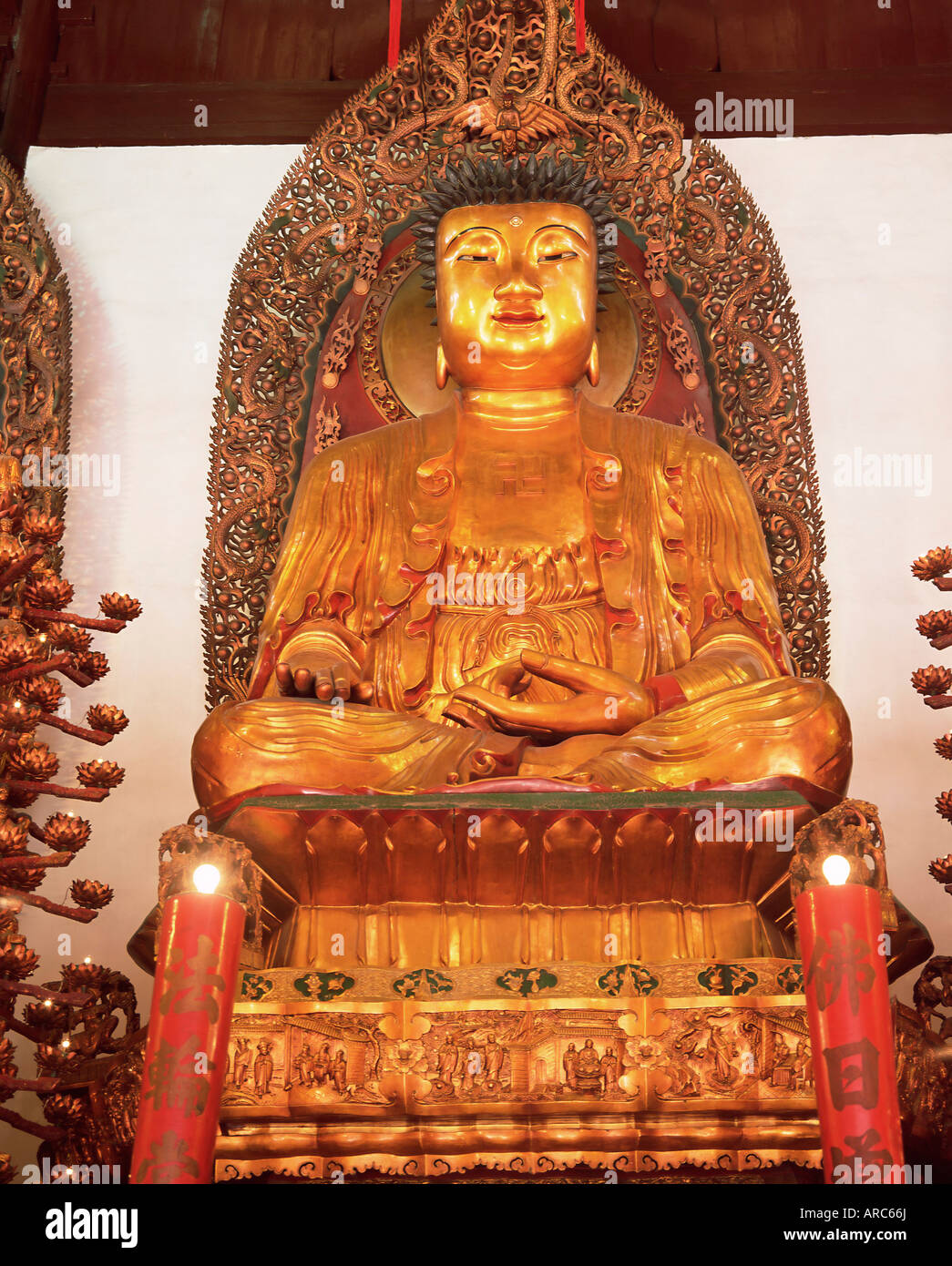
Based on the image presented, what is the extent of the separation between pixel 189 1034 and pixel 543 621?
5.35 ft

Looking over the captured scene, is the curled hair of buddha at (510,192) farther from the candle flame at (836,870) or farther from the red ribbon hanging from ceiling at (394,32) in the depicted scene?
the candle flame at (836,870)

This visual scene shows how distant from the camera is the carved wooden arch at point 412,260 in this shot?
4.09 metres

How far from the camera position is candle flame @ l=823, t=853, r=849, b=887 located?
229 cm

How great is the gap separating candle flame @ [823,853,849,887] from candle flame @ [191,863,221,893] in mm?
840

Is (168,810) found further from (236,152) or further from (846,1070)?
(846,1070)

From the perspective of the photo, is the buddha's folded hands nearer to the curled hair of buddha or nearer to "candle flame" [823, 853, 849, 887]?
"candle flame" [823, 853, 849, 887]

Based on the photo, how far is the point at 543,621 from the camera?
3.66m

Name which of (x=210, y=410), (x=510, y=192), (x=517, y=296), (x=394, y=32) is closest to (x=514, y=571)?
(x=517, y=296)

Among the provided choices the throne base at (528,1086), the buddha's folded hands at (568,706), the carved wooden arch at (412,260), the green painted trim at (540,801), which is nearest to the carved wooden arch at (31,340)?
the carved wooden arch at (412,260)

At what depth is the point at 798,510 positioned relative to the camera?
13.1ft

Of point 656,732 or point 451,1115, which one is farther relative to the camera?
point 656,732

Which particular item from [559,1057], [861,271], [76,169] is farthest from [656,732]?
[76,169]

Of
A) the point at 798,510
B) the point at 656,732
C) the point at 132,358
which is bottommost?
the point at 656,732

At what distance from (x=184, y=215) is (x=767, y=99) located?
165 cm
